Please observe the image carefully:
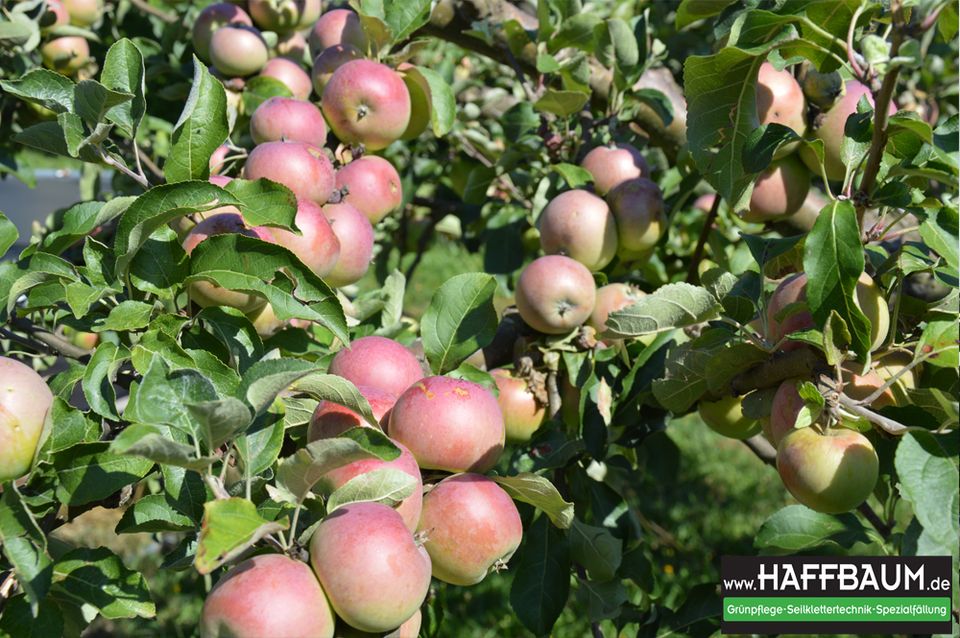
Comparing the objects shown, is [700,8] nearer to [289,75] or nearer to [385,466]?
[289,75]

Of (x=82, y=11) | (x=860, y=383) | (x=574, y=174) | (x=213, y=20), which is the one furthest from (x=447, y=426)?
(x=82, y=11)

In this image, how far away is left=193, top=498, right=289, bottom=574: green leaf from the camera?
74 cm

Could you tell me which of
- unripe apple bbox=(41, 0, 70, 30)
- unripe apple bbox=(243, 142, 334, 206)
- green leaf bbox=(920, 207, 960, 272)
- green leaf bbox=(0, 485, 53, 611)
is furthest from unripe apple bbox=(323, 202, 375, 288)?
unripe apple bbox=(41, 0, 70, 30)

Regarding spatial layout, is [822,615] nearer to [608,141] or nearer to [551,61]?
[608,141]

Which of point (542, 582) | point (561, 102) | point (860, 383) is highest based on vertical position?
point (561, 102)

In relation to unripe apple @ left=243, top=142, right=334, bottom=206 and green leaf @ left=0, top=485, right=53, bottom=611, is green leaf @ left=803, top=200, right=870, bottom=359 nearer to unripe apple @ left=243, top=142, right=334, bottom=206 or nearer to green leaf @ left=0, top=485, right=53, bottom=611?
unripe apple @ left=243, top=142, right=334, bottom=206

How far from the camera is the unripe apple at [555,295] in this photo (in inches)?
56.9

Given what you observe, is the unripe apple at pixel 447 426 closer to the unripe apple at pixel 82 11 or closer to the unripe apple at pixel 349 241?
the unripe apple at pixel 349 241

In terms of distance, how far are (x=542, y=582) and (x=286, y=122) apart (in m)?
0.85

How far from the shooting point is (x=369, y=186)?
1.47 m

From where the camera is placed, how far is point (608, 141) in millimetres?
1788

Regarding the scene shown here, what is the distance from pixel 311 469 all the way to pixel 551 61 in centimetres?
115

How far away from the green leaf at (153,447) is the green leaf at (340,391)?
0.18 metres

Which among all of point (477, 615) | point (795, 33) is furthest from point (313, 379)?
point (477, 615)
